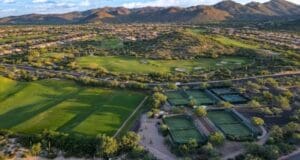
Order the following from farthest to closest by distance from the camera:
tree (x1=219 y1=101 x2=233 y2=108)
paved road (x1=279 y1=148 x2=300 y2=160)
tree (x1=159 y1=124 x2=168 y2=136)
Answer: tree (x1=219 y1=101 x2=233 y2=108)
tree (x1=159 y1=124 x2=168 y2=136)
paved road (x1=279 y1=148 x2=300 y2=160)

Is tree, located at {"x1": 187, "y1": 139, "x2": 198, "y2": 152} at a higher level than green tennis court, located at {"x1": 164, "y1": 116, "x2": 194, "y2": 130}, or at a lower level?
higher

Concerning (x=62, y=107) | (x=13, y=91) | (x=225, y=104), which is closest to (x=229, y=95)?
(x=225, y=104)

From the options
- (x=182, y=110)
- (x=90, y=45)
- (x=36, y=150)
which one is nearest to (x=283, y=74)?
(x=182, y=110)

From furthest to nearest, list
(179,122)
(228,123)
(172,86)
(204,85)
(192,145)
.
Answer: (204,85) < (172,86) < (179,122) < (228,123) < (192,145)

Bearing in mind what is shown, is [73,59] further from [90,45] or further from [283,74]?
[283,74]

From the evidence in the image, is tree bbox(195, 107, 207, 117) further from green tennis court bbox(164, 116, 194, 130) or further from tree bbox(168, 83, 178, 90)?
tree bbox(168, 83, 178, 90)

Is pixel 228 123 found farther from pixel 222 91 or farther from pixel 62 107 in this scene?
pixel 62 107

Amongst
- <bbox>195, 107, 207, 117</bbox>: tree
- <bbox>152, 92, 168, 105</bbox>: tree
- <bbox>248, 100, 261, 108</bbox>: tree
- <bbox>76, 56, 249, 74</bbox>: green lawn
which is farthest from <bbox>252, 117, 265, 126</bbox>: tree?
<bbox>76, 56, 249, 74</bbox>: green lawn

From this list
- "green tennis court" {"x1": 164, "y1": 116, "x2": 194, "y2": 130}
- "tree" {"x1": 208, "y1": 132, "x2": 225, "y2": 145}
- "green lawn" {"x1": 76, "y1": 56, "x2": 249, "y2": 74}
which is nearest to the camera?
"tree" {"x1": 208, "y1": 132, "x2": 225, "y2": 145}
